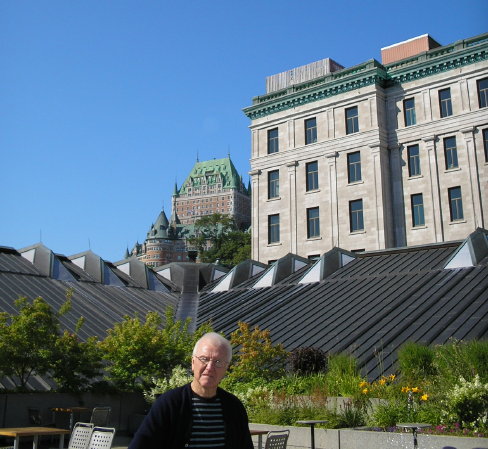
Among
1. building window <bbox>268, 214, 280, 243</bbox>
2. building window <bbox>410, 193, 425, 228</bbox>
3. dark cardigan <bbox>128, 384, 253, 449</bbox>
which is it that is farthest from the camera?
building window <bbox>268, 214, 280, 243</bbox>

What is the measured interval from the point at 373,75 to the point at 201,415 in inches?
1870

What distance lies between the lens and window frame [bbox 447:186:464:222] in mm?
44156

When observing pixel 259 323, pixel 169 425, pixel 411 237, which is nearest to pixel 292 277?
pixel 259 323

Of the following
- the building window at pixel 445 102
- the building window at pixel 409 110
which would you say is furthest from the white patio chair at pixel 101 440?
the building window at pixel 409 110

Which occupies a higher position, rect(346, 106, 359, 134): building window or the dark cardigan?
rect(346, 106, 359, 134): building window

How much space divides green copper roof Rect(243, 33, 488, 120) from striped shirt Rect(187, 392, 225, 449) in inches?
1826

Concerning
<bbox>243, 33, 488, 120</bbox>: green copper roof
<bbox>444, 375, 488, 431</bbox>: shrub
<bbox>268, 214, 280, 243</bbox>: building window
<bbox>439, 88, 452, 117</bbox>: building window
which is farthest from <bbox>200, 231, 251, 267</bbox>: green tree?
<bbox>444, 375, 488, 431</bbox>: shrub

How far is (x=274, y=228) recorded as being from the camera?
5328 cm

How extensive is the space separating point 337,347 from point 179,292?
64.5ft

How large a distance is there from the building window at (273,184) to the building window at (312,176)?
3170 mm

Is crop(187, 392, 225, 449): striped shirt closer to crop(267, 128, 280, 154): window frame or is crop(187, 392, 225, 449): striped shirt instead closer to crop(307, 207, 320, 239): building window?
crop(307, 207, 320, 239): building window

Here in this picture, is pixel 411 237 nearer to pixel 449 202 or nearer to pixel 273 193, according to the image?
pixel 449 202

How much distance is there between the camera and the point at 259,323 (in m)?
24.6

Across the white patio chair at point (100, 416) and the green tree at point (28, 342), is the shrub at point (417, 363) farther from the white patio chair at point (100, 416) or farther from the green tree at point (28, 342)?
the green tree at point (28, 342)
